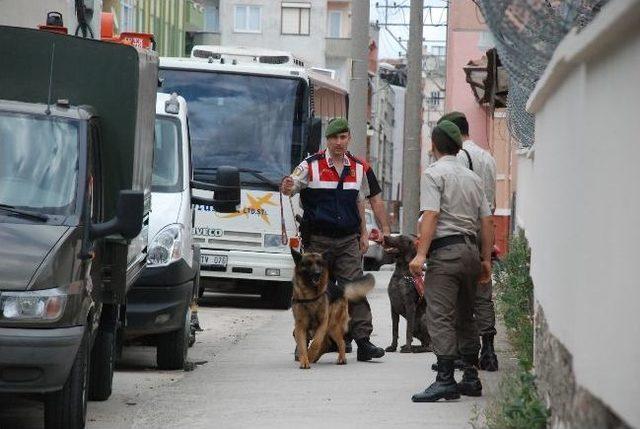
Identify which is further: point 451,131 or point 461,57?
point 461,57

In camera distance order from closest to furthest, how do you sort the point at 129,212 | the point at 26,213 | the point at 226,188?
the point at 129,212, the point at 26,213, the point at 226,188

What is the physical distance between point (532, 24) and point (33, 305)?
295cm

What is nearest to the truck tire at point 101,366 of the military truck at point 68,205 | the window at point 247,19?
the military truck at point 68,205

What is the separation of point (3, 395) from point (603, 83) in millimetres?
4064

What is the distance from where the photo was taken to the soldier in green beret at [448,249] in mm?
10289

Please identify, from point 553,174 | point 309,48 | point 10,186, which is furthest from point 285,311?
point 309,48

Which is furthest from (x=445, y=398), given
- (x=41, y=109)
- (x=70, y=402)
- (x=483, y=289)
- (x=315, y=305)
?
(x=41, y=109)

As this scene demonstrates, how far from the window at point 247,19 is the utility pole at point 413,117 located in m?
54.8

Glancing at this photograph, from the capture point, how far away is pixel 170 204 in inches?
541

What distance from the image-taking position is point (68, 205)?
9234mm

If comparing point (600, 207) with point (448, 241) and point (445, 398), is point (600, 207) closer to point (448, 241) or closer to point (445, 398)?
point (448, 241)

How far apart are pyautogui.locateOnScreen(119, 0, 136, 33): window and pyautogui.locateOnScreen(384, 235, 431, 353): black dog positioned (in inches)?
1691

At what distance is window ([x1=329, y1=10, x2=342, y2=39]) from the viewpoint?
300 ft

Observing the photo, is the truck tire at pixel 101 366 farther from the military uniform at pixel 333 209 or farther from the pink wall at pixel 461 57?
the pink wall at pixel 461 57
